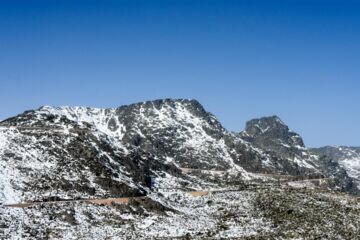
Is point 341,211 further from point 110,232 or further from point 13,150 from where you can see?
point 13,150

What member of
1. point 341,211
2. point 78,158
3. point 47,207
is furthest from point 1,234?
point 341,211

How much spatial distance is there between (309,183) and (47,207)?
408ft

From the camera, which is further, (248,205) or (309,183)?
(309,183)

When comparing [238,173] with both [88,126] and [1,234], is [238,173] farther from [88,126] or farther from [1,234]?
[1,234]

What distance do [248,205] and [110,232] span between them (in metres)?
39.9

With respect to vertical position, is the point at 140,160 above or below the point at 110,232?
above

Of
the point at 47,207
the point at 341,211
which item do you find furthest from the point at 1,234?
the point at 341,211

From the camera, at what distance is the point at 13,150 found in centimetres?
10588

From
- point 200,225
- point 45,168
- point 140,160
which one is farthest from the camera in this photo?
point 140,160

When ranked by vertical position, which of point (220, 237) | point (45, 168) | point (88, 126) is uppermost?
point (88, 126)

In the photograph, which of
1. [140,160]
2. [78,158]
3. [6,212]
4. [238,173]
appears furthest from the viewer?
[238,173]

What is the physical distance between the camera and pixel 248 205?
373 ft

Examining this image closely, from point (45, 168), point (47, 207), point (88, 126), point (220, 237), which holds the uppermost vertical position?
point (88, 126)

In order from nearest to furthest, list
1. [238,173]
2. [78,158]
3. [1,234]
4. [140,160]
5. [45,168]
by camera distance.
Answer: [1,234], [45,168], [78,158], [140,160], [238,173]
